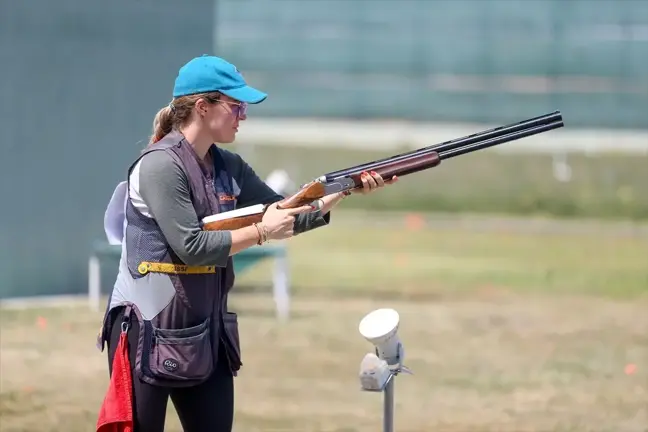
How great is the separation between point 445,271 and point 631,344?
5.28m

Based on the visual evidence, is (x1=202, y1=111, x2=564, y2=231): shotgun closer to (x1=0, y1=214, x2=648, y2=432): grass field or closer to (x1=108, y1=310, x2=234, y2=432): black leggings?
(x1=108, y1=310, x2=234, y2=432): black leggings

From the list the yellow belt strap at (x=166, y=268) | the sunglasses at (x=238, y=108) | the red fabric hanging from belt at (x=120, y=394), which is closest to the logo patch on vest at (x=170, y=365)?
the red fabric hanging from belt at (x=120, y=394)

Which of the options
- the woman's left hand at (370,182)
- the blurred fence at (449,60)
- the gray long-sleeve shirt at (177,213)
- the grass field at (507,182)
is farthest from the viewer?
the blurred fence at (449,60)

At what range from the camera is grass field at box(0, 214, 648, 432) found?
7.86 meters

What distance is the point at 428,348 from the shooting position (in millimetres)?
10352

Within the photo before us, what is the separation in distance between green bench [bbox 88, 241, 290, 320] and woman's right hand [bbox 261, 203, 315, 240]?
668 centimetres

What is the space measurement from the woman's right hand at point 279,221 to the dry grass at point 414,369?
3039 millimetres

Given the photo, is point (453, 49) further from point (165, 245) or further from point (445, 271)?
point (165, 245)

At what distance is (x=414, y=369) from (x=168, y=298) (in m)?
5.23

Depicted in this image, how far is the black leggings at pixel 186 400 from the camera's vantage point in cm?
448

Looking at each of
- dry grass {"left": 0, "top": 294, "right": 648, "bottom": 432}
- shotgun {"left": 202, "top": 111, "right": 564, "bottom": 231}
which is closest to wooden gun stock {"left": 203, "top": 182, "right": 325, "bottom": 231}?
shotgun {"left": 202, "top": 111, "right": 564, "bottom": 231}

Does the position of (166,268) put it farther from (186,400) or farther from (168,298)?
(186,400)

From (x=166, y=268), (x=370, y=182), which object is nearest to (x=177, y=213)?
(x=166, y=268)

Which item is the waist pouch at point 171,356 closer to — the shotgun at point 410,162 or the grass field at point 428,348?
the shotgun at point 410,162
